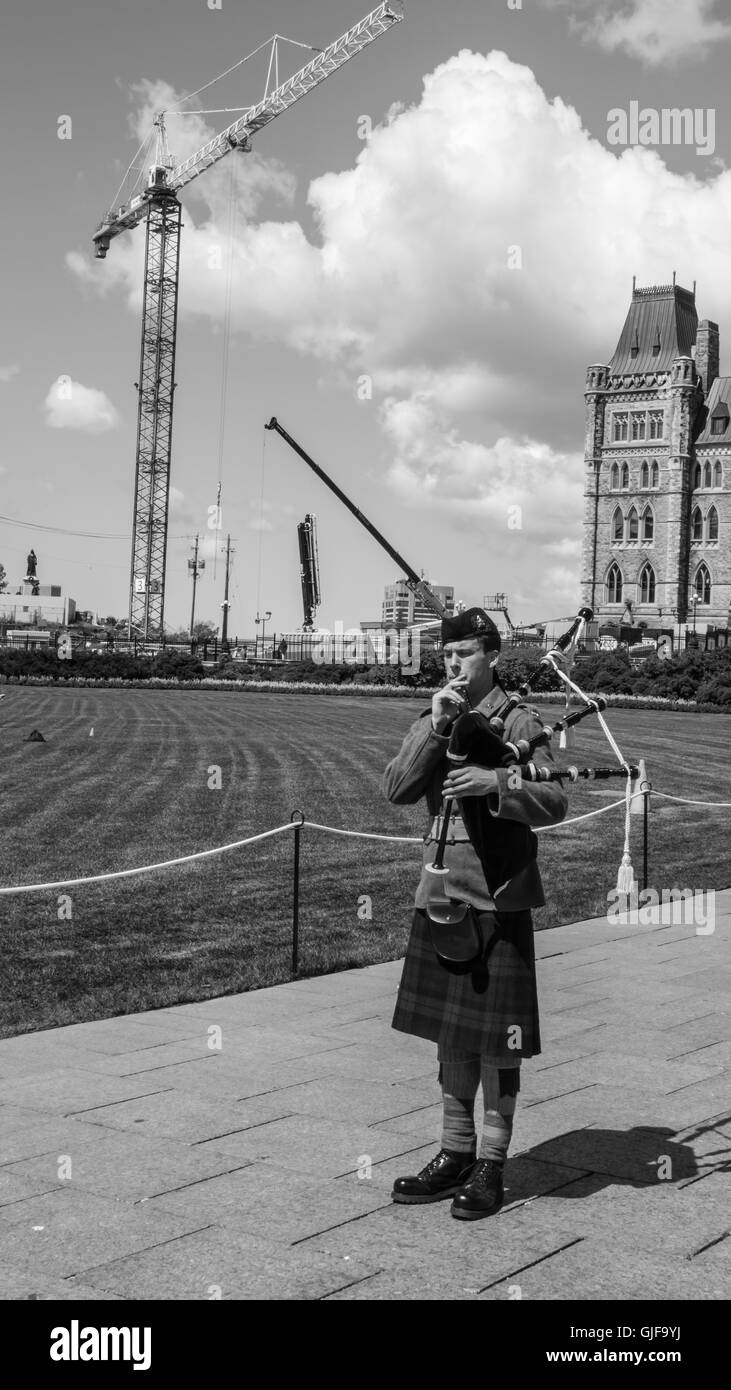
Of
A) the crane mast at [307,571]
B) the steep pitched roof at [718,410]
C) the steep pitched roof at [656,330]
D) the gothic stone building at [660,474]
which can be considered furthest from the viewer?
the steep pitched roof at [656,330]

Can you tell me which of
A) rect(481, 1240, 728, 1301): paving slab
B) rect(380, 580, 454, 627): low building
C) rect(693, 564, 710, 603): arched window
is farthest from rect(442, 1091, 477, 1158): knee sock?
rect(693, 564, 710, 603): arched window

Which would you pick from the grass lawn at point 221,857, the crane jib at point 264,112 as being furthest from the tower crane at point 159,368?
the grass lawn at point 221,857

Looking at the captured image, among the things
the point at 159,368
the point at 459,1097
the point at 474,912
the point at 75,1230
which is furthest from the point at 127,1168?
the point at 159,368

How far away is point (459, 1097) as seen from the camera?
5.00 meters

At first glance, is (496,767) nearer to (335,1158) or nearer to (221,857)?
(335,1158)

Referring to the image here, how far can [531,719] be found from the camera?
5055 mm

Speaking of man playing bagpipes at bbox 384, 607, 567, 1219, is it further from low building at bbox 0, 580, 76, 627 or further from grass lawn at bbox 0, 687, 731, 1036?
low building at bbox 0, 580, 76, 627

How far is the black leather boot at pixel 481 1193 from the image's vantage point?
4770 millimetres

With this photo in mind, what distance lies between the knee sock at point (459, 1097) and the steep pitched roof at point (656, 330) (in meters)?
105

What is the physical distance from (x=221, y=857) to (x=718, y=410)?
316 ft

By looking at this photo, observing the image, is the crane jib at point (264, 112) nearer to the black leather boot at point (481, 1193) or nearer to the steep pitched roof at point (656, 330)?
the steep pitched roof at point (656, 330)

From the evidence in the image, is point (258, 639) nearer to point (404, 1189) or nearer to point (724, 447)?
point (724, 447)

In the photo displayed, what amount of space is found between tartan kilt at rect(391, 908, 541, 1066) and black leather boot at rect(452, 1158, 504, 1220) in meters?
0.39
